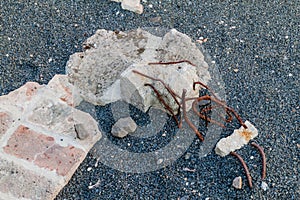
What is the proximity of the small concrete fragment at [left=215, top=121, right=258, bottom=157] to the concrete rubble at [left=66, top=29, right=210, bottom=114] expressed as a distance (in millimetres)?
249

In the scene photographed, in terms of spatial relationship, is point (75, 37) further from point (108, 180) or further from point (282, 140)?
point (282, 140)

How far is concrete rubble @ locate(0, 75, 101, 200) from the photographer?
1.79 meters

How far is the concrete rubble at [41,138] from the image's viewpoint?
1.79 meters

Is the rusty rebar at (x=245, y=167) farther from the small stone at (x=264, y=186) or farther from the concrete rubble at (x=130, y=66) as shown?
the concrete rubble at (x=130, y=66)

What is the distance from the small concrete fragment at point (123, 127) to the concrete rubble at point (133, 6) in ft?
2.54

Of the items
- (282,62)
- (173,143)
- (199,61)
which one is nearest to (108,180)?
(173,143)

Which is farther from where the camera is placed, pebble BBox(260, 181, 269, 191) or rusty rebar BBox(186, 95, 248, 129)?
rusty rebar BBox(186, 95, 248, 129)

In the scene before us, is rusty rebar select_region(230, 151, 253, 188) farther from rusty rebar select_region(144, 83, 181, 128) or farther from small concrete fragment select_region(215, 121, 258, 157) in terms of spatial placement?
rusty rebar select_region(144, 83, 181, 128)

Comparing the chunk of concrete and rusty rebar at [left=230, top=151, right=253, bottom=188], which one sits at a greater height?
the chunk of concrete

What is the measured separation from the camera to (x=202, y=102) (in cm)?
202

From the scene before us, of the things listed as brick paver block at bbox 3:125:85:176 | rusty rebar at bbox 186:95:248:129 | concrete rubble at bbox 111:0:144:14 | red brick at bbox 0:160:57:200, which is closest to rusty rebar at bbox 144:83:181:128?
rusty rebar at bbox 186:95:248:129

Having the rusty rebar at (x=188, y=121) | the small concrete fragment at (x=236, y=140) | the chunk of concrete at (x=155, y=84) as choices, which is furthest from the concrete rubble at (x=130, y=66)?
the small concrete fragment at (x=236, y=140)

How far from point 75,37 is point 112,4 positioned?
0.32 metres

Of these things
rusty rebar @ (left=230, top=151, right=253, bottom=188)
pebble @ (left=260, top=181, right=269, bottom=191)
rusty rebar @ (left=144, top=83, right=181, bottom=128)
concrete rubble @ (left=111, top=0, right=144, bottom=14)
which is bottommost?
pebble @ (left=260, top=181, right=269, bottom=191)
